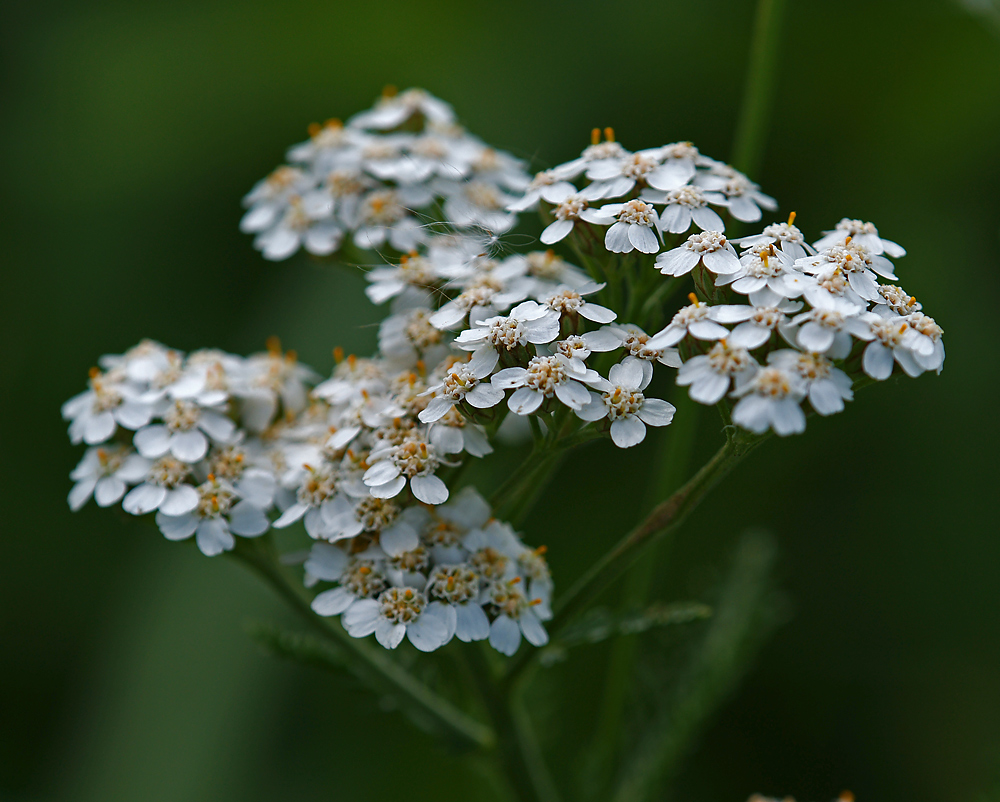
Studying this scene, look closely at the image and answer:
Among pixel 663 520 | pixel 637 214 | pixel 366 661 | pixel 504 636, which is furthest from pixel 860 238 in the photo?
pixel 366 661

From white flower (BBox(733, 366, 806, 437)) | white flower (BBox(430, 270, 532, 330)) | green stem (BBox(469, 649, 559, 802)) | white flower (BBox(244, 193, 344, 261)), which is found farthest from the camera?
white flower (BBox(244, 193, 344, 261))

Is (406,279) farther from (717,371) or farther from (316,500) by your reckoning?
(717,371)

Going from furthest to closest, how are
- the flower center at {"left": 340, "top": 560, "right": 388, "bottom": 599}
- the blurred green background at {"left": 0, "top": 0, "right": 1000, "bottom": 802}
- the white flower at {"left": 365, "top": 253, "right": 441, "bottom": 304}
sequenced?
1. the blurred green background at {"left": 0, "top": 0, "right": 1000, "bottom": 802}
2. the white flower at {"left": 365, "top": 253, "right": 441, "bottom": 304}
3. the flower center at {"left": 340, "top": 560, "right": 388, "bottom": 599}

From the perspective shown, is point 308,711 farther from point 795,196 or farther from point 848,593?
point 795,196

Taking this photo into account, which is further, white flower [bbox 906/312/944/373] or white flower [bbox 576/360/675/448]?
white flower [bbox 576/360/675/448]

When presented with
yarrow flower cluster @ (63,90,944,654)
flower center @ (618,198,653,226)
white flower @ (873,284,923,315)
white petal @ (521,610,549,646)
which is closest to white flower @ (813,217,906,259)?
yarrow flower cluster @ (63,90,944,654)

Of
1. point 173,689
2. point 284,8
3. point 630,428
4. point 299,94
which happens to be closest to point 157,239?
point 299,94

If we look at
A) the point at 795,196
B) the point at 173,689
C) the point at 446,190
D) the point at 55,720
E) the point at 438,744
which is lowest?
the point at 55,720

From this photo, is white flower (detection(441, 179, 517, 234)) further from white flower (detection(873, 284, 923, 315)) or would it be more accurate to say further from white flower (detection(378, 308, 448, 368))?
white flower (detection(873, 284, 923, 315))
